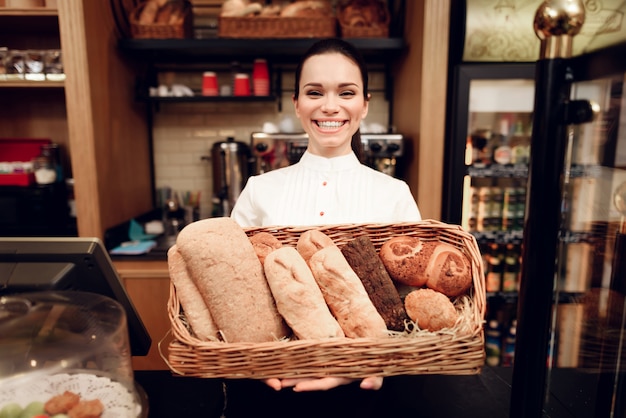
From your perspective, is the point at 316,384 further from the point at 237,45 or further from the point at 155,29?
the point at 155,29

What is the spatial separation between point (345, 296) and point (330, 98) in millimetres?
640

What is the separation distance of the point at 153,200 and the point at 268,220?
6.11ft

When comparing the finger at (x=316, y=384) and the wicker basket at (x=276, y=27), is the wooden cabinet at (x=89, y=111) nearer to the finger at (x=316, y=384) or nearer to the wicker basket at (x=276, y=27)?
the wicker basket at (x=276, y=27)

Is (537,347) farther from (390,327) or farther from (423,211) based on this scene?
(423,211)

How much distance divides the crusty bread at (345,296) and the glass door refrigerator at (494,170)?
1.57 m

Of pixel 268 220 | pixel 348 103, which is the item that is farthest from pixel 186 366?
pixel 348 103

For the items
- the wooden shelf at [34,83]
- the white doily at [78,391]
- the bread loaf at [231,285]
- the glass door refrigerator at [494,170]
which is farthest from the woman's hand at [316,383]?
the wooden shelf at [34,83]

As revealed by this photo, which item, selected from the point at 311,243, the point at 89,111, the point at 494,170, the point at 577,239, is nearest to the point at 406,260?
the point at 311,243

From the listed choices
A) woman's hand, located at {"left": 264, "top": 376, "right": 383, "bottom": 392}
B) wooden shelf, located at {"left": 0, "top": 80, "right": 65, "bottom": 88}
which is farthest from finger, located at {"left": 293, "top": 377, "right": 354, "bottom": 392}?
wooden shelf, located at {"left": 0, "top": 80, "right": 65, "bottom": 88}

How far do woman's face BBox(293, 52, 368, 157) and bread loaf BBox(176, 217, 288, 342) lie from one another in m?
0.54

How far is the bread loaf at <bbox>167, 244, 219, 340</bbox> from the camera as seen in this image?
869 millimetres

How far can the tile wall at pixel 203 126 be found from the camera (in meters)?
2.95

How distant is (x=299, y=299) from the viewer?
33.4 inches

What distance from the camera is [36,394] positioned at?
2.06 feet
